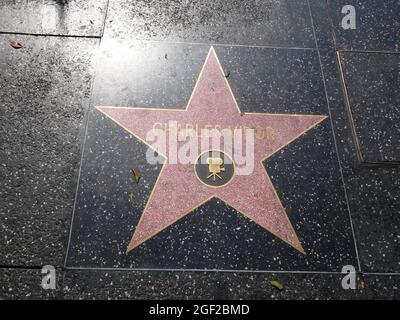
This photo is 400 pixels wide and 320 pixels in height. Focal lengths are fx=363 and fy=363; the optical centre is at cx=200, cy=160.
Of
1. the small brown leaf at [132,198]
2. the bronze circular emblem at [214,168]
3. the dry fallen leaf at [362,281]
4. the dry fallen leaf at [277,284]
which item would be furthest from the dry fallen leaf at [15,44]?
the dry fallen leaf at [362,281]

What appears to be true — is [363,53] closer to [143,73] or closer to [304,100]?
[304,100]

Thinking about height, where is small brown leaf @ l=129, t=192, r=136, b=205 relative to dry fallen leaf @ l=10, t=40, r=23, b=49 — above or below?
below

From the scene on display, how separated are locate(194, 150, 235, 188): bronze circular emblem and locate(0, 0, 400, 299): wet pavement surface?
13cm

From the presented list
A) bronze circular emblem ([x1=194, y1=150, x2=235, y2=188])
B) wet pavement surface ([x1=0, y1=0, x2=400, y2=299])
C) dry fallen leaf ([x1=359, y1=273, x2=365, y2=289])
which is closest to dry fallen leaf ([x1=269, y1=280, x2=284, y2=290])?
wet pavement surface ([x1=0, y1=0, x2=400, y2=299])

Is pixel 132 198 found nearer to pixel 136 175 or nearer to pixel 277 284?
pixel 136 175

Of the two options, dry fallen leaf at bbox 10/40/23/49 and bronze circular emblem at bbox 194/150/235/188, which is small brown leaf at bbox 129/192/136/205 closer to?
bronze circular emblem at bbox 194/150/235/188

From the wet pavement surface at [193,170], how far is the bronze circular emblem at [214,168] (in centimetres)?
13

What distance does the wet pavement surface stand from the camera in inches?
88.6

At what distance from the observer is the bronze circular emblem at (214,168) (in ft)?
8.22

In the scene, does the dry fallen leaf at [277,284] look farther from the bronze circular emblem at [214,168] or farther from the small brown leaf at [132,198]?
the small brown leaf at [132,198]

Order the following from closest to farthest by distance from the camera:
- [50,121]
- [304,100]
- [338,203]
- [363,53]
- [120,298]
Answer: [120,298], [338,203], [50,121], [304,100], [363,53]

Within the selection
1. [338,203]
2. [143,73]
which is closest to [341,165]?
[338,203]
